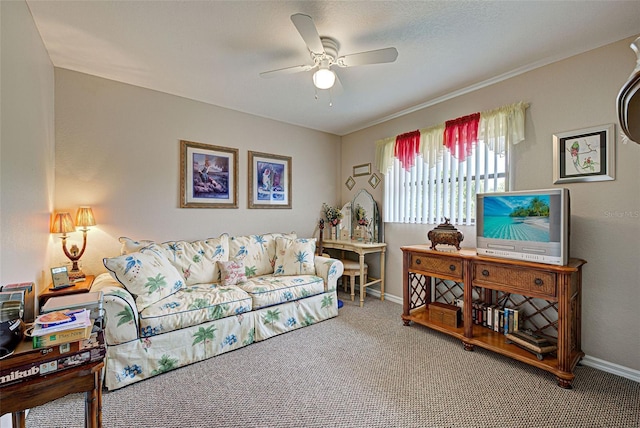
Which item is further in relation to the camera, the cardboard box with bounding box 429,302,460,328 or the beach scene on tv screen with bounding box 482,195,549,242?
the cardboard box with bounding box 429,302,460,328

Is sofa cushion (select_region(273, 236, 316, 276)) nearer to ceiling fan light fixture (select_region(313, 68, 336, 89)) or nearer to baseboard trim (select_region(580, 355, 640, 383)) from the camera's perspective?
ceiling fan light fixture (select_region(313, 68, 336, 89))

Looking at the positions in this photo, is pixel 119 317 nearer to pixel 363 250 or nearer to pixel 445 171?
pixel 363 250

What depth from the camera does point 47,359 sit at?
1068 millimetres

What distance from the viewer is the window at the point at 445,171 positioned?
8.97ft

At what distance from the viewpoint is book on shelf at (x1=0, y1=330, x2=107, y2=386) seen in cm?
101

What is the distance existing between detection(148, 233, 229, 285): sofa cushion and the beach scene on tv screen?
2.75 meters

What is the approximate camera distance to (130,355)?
2.03m

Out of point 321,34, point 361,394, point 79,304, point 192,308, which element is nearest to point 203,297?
point 192,308

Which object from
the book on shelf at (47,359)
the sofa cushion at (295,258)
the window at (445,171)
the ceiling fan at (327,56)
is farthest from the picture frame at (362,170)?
the book on shelf at (47,359)

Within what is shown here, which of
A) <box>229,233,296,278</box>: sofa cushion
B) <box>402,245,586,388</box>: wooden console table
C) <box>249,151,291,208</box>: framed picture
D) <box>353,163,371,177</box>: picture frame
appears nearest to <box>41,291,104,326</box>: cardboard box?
<box>229,233,296,278</box>: sofa cushion

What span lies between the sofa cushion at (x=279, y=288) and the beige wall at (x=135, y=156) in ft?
3.10

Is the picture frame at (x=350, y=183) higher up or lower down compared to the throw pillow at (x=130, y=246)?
higher up

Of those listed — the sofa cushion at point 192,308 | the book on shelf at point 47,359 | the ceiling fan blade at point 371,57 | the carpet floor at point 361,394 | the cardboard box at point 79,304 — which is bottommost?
the carpet floor at point 361,394

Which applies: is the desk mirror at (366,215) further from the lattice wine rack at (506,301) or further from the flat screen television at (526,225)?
the flat screen television at (526,225)
